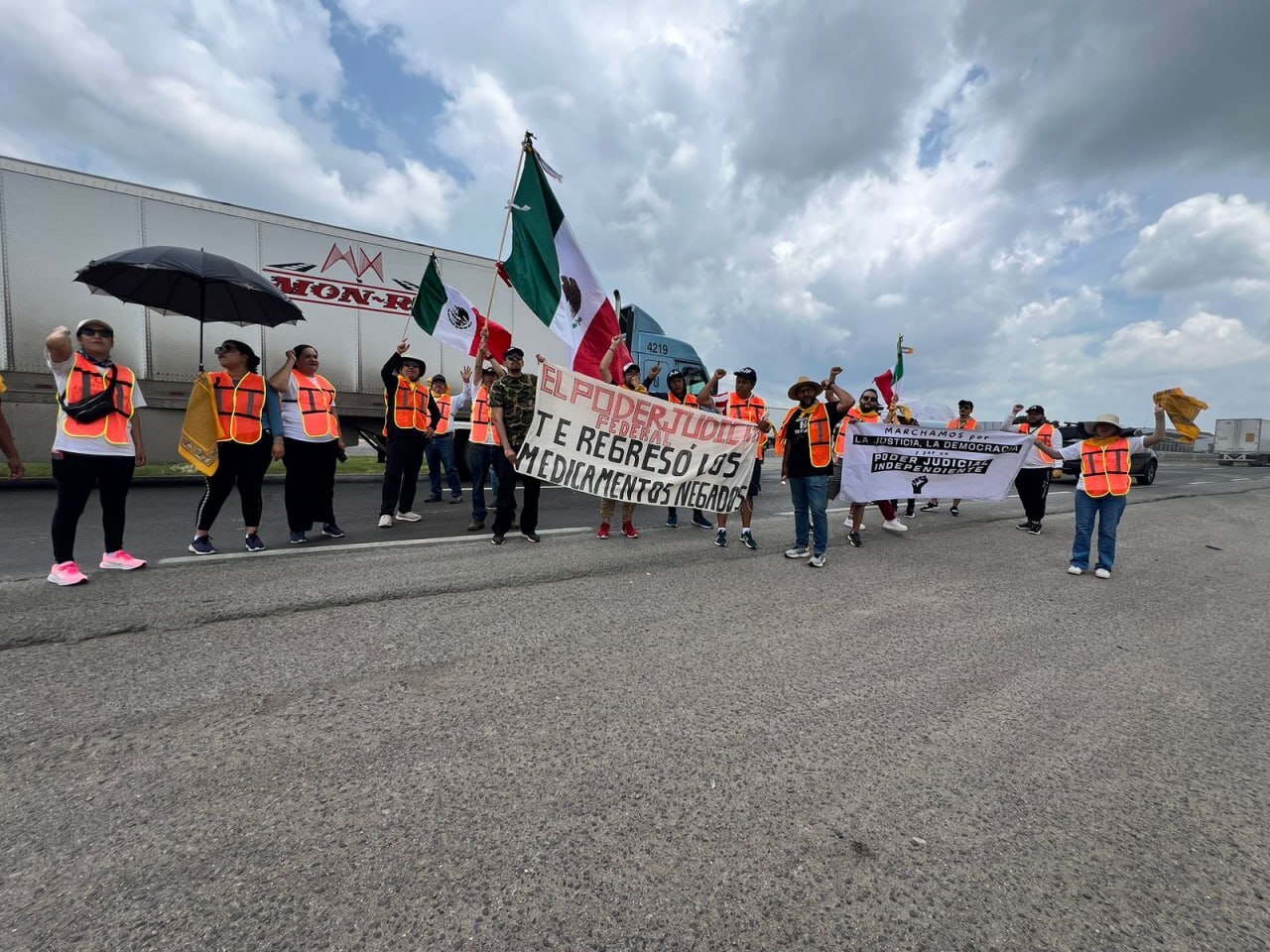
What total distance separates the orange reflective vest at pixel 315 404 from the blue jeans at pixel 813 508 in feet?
15.3

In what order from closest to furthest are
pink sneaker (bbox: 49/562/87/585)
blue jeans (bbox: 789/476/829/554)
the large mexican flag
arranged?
1. pink sneaker (bbox: 49/562/87/585)
2. blue jeans (bbox: 789/476/829/554)
3. the large mexican flag

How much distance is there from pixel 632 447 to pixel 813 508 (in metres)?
1.89

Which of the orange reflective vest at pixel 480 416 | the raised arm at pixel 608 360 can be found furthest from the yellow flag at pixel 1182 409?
the orange reflective vest at pixel 480 416

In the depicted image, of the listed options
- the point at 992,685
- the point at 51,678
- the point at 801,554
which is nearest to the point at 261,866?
the point at 51,678

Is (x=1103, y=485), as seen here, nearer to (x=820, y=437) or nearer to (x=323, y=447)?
(x=820, y=437)

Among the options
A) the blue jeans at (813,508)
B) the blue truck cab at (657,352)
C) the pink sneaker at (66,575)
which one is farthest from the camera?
the blue truck cab at (657,352)

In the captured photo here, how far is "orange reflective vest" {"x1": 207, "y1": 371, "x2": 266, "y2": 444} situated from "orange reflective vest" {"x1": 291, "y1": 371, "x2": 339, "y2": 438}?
458mm

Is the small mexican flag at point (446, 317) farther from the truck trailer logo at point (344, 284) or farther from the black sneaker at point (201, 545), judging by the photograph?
the black sneaker at point (201, 545)

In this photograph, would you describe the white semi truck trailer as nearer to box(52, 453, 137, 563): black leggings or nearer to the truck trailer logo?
the truck trailer logo

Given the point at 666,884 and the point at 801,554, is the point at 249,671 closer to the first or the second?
the point at 666,884

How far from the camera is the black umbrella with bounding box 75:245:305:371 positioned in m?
5.48

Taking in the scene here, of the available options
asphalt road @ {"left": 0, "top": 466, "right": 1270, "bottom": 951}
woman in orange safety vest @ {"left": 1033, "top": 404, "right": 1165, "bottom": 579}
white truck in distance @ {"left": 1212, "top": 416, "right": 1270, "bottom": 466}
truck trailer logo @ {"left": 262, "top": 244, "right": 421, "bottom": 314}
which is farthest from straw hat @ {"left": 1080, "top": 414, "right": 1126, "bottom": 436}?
white truck in distance @ {"left": 1212, "top": 416, "right": 1270, "bottom": 466}

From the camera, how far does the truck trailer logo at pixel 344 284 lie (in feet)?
33.2

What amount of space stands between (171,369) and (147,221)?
7.91 feet
